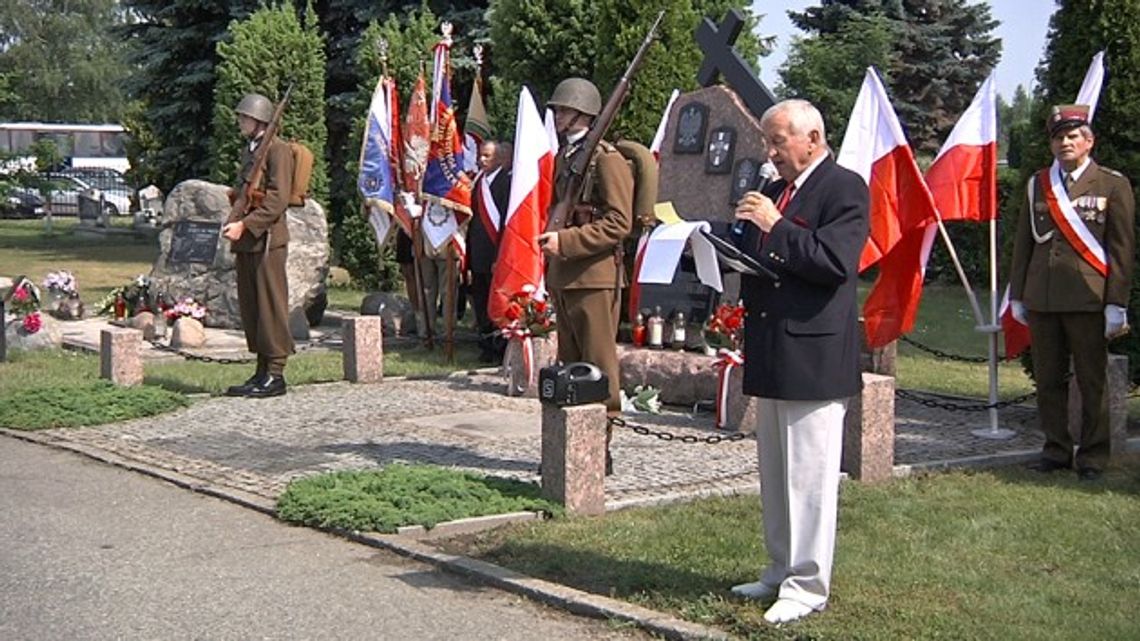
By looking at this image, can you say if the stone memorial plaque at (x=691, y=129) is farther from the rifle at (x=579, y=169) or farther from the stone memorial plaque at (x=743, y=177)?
the rifle at (x=579, y=169)

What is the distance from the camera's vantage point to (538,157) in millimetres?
10945

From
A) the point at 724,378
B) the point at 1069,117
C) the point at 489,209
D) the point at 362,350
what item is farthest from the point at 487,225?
the point at 1069,117

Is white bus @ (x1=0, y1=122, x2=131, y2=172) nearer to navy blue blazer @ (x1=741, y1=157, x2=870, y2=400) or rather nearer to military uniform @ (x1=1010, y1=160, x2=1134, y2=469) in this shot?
military uniform @ (x1=1010, y1=160, x2=1134, y2=469)

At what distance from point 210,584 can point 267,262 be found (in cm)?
557

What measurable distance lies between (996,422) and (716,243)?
17.9 feet

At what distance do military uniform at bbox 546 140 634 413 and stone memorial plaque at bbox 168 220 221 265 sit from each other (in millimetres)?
9945

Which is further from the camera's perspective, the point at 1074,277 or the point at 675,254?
the point at 1074,277

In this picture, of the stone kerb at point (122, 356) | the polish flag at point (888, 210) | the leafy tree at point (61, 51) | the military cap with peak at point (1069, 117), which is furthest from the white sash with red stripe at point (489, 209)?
the leafy tree at point (61, 51)

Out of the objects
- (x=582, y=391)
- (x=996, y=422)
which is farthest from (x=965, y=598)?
(x=996, y=422)

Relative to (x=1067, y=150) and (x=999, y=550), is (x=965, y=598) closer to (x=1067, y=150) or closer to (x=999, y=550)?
(x=999, y=550)

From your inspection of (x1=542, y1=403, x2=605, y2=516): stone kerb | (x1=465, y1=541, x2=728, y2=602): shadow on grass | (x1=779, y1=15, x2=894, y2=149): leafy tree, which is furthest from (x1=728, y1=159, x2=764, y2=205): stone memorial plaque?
(x1=779, y1=15, x2=894, y2=149): leafy tree

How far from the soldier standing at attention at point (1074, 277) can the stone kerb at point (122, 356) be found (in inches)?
274

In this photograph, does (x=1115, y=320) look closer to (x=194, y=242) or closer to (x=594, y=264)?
(x=594, y=264)

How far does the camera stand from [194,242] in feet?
57.9
